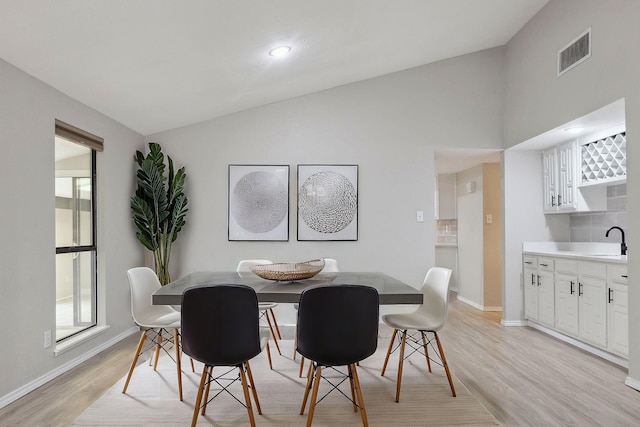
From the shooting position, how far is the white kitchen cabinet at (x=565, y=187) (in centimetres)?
411

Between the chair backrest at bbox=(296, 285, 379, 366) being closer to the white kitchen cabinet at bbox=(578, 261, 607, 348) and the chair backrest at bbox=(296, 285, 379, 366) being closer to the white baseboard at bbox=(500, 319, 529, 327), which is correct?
the white kitchen cabinet at bbox=(578, 261, 607, 348)

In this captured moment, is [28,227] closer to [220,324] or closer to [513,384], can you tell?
[220,324]

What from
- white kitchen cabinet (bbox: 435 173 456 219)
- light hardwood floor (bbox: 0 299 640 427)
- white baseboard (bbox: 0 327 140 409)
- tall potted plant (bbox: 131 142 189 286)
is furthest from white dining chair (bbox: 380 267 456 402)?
white kitchen cabinet (bbox: 435 173 456 219)

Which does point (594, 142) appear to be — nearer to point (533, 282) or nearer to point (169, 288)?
Result: point (533, 282)

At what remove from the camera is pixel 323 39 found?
3404 mm

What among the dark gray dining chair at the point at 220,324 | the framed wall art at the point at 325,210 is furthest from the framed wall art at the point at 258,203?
the dark gray dining chair at the point at 220,324

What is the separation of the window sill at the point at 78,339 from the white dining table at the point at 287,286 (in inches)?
44.2

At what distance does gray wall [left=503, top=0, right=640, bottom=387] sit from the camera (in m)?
2.82

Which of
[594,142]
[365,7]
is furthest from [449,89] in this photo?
[365,7]

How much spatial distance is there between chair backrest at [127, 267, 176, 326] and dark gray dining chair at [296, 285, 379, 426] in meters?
1.33

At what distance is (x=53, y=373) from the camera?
9.80 feet

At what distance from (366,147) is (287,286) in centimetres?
254

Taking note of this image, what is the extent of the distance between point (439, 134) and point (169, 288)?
3505 mm

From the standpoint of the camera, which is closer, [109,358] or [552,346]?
[109,358]
